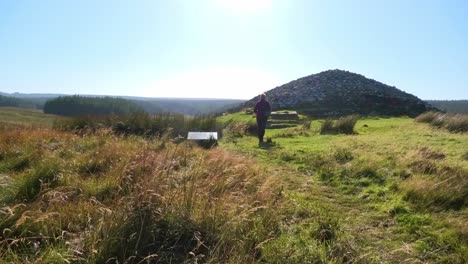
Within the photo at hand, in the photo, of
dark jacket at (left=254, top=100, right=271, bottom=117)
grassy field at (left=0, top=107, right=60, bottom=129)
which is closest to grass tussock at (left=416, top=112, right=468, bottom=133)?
dark jacket at (left=254, top=100, right=271, bottom=117)

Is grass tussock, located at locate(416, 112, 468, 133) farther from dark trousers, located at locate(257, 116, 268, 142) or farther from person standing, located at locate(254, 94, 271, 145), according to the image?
dark trousers, located at locate(257, 116, 268, 142)

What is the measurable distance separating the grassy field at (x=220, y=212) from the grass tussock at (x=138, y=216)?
0.01 m

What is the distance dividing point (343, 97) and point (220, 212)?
117 ft

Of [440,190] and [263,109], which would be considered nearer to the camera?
[440,190]

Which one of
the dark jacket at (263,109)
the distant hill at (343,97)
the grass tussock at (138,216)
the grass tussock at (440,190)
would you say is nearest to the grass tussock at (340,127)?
the dark jacket at (263,109)

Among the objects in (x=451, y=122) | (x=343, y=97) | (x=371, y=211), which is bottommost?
(x=371, y=211)

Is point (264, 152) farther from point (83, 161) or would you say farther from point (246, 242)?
point (246, 242)

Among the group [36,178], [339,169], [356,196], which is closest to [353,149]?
[339,169]

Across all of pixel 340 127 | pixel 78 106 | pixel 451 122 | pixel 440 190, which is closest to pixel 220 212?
pixel 440 190

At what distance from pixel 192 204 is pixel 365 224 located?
2.22 meters

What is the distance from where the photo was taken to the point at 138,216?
370cm

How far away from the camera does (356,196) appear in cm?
609

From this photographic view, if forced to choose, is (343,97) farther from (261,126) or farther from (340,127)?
(261,126)

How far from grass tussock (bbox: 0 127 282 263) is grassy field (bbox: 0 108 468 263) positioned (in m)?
0.01
